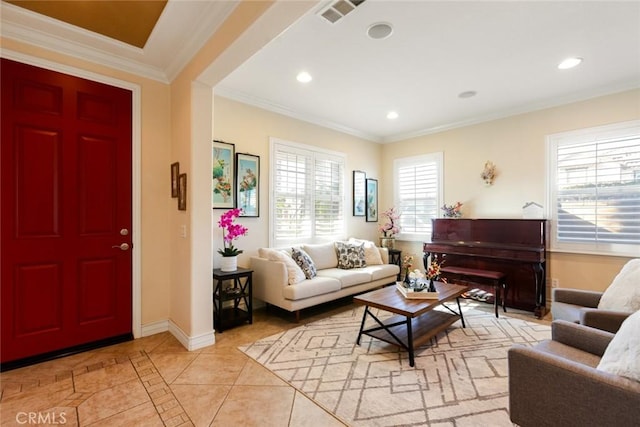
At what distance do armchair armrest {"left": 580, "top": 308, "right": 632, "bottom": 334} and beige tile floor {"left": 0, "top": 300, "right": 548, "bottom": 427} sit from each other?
184cm

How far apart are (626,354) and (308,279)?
2.82 meters

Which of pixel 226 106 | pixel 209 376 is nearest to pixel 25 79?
pixel 226 106

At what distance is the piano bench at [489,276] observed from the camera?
12.1 ft

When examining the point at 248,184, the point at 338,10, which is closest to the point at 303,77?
the point at 338,10

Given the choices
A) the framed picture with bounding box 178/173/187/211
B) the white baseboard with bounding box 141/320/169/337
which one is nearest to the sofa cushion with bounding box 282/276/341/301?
the white baseboard with bounding box 141/320/169/337

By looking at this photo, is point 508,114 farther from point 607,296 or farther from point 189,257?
point 189,257

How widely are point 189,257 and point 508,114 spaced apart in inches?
185

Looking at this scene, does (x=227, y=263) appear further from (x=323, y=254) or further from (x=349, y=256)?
(x=349, y=256)

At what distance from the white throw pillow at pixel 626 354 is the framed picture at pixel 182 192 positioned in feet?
10.2

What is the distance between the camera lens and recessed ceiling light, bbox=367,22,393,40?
2.45 meters

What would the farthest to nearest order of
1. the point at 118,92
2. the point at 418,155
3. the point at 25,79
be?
the point at 418,155, the point at 118,92, the point at 25,79

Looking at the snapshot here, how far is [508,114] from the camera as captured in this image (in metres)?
4.39

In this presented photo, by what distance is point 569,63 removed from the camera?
3070mm

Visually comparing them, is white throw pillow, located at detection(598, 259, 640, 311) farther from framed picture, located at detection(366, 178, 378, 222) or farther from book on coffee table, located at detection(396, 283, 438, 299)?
framed picture, located at detection(366, 178, 378, 222)
